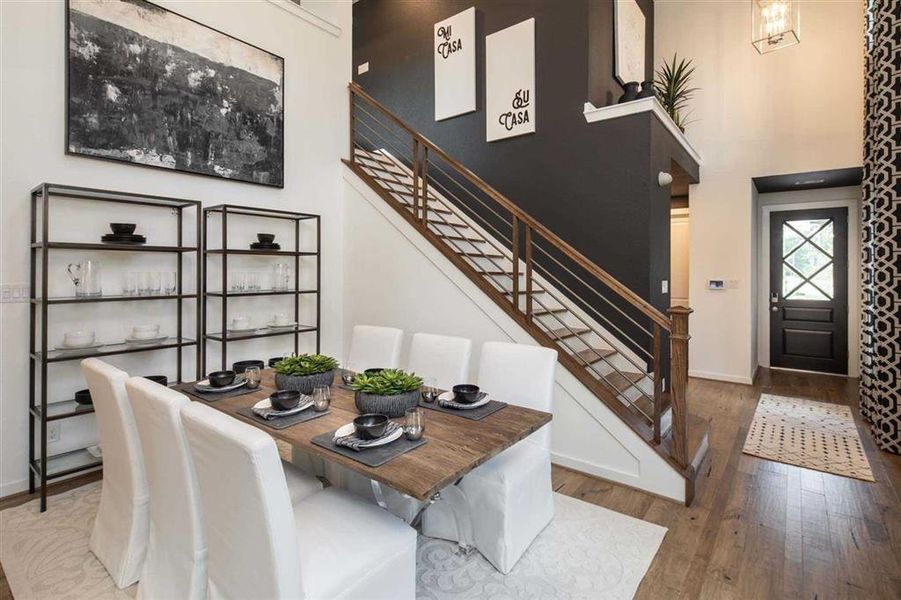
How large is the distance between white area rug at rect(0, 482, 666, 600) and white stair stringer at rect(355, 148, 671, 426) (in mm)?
952

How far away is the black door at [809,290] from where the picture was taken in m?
5.96

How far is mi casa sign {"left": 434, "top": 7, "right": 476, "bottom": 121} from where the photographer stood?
4988 millimetres

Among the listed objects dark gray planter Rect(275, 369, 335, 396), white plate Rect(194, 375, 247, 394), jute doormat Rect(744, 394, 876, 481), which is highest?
dark gray planter Rect(275, 369, 335, 396)

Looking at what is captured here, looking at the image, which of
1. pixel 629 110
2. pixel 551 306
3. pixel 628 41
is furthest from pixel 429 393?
pixel 628 41

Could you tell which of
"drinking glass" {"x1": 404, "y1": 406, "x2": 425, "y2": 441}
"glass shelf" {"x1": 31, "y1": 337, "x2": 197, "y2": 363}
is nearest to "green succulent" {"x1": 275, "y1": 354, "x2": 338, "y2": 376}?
"drinking glass" {"x1": 404, "y1": 406, "x2": 425, "y2": 441}

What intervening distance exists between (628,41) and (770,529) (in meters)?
4.74

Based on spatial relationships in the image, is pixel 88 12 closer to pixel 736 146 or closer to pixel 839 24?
pixel 736 146

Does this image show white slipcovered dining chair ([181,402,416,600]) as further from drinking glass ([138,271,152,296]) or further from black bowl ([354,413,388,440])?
drinking glass ([138,271,152,296])

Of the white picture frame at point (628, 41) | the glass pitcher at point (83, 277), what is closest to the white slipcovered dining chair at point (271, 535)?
the glass pitcher at point (83, 277)

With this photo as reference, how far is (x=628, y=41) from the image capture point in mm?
4879

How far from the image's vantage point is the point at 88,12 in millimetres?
2932

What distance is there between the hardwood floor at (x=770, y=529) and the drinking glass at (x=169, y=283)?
3.05 m

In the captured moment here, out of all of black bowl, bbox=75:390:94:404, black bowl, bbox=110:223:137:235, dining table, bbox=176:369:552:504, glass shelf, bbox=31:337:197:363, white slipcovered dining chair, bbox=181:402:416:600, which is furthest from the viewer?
black bowl, bbox=110:223:137:235

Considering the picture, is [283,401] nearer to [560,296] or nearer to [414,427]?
[414,427]
